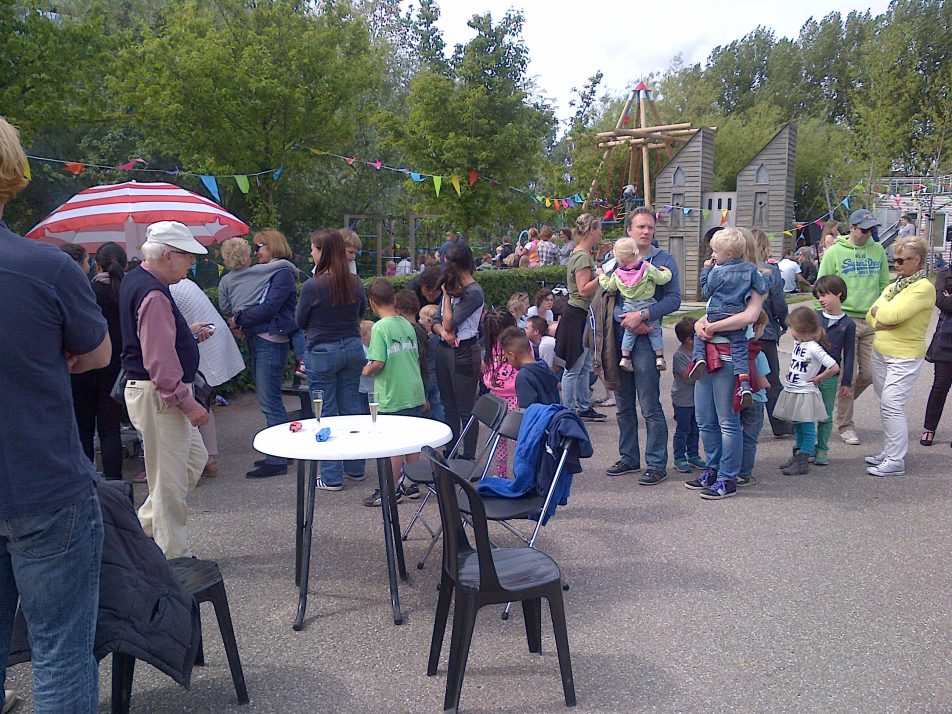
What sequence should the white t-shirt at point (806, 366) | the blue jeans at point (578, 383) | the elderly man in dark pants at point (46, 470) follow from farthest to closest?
the blue jeans at point (578, 383)
the white t-shirt at point (806, 366)
the elderly man in dark pants at point (46, 470)

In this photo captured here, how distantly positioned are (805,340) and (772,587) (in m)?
2.68

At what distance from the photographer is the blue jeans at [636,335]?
568cm

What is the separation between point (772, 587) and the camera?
13.3 ft

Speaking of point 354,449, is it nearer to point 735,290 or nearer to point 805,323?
point 735,290

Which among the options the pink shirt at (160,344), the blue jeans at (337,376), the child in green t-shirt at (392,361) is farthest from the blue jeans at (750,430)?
the pink shirt at (160,344)

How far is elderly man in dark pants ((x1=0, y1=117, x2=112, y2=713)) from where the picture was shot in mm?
2104

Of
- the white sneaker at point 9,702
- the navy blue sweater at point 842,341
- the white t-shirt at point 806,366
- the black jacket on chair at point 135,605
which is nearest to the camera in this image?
the black jacket on chair at point 135,605

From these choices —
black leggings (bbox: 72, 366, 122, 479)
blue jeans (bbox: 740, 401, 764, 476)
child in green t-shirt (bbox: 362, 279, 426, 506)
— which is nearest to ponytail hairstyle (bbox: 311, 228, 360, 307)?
child in green t-shirt (bbox: 362, 279, 426, 506)

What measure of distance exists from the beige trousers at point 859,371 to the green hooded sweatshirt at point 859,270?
136 mm

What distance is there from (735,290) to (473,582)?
10.7 feet

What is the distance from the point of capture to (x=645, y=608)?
12.5ft

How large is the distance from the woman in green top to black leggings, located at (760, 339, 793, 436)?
1.59m

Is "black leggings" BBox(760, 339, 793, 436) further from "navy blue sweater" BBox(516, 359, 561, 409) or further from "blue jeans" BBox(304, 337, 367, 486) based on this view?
"blue jeans" BBox(304, 337, 367, 486)

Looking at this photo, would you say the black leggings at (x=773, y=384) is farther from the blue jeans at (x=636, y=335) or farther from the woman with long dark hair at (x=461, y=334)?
the woman with long dark hair at (x=461, y=334)
